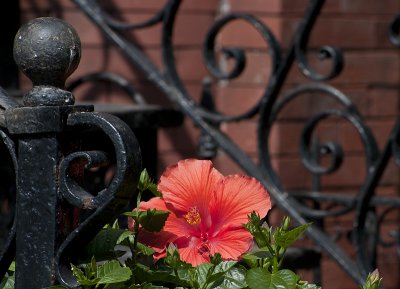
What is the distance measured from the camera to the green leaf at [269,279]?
107 centimetres

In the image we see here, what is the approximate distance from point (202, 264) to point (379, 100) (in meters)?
2.23

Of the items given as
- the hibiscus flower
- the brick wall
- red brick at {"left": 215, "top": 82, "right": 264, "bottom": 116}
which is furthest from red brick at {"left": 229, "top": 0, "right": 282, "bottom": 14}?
the hibiscus flower

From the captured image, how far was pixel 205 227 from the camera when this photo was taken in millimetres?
1179

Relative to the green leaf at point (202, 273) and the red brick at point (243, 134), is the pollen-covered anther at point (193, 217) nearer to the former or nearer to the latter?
the green leaf at point (202, 273)

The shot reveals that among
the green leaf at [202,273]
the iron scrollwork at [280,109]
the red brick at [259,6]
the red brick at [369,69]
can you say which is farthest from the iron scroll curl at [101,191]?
the red brick at [369,69]

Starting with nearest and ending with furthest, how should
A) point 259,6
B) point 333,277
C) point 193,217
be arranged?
point 193,217
point 259,6
point 333,277

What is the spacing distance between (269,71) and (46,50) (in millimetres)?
1993

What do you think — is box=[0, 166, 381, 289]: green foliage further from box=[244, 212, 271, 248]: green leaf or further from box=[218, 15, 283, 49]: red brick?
box=[218, 15, 283, 49]: red brick

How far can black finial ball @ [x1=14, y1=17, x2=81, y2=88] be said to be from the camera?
3.81 feet

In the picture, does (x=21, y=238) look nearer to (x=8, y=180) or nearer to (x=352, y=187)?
(x=8, y=180)

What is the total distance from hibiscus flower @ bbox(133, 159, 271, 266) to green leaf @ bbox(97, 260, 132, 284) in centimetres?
10

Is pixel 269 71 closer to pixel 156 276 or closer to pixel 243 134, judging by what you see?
pixel 243 134

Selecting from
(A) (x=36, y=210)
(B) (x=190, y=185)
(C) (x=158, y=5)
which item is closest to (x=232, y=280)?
(B) (x=190, y=185)

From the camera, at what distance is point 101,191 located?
1115 millimetres
